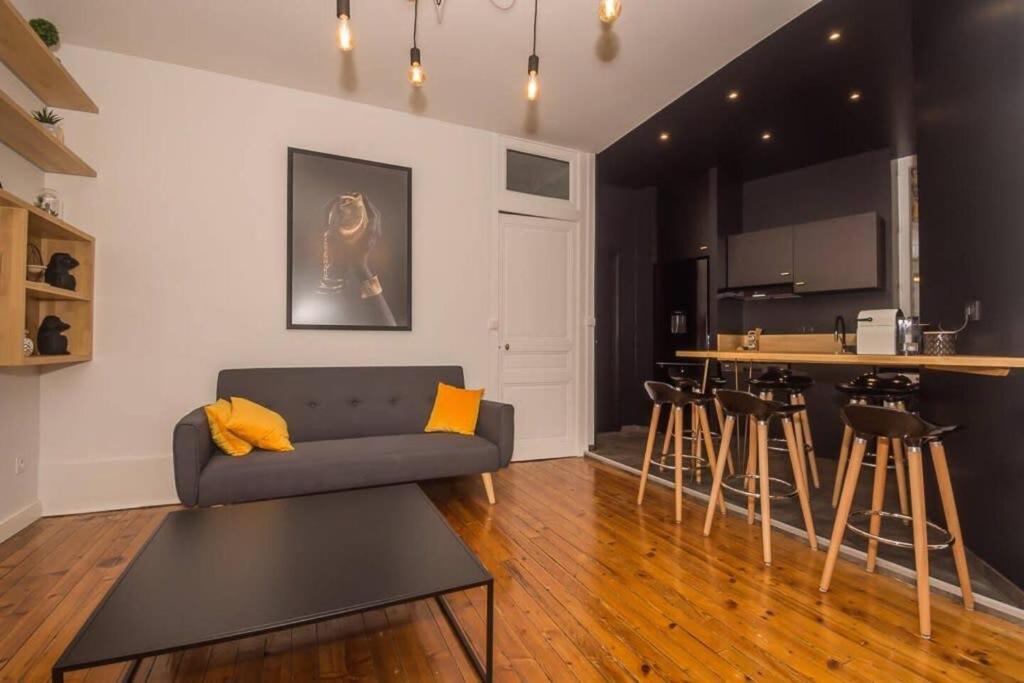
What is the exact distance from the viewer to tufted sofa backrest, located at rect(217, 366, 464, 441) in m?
3.01

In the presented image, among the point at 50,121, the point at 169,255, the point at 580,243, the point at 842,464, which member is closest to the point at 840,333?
the point at 842,464

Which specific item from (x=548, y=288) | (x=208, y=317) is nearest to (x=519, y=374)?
(x=548, y=288)

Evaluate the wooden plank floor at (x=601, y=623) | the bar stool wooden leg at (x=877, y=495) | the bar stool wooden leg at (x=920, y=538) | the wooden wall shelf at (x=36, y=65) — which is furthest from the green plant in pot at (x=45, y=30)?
the bar stool wooden leg at (x=877, y=495)

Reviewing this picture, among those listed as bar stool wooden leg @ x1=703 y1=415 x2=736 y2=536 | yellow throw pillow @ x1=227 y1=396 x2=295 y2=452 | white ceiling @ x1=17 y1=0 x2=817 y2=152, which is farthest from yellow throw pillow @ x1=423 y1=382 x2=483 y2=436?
white ceiling @ x1=17 y1=0 x2=817 y2=152

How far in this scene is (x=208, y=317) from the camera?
3.13 m

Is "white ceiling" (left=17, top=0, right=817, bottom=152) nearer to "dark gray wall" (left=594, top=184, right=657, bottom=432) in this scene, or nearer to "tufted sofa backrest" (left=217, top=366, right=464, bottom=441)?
"dark gray wall" (left=594, top=184, right=657, bottom=432)

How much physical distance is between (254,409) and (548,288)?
2546mm

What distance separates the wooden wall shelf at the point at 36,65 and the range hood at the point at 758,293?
5238 mm

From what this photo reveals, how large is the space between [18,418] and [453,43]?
3.24 m

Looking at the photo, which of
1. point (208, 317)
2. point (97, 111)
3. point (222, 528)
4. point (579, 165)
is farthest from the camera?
point (579, 165)

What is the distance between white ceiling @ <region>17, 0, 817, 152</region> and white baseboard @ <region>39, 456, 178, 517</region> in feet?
8.37

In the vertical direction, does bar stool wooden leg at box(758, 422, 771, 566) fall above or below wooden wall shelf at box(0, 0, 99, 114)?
below

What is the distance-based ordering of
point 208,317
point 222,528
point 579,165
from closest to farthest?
1. point 222,528
2. point 208,317
3. point 579,165

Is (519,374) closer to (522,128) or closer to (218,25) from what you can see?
(522,128)
